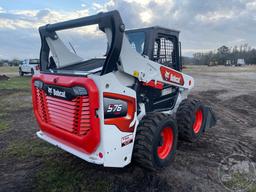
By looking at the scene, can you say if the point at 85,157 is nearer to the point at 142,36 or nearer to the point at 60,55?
the point at 60,55

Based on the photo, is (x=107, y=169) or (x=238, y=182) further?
(x=107, y=169)

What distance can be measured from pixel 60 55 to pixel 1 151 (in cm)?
240

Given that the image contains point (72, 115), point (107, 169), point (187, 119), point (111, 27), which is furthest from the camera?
point (187, 119)

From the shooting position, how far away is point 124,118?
11.2ft

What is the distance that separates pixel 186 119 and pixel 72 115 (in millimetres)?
2383

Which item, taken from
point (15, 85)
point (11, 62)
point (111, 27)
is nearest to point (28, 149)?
point (111, 27)

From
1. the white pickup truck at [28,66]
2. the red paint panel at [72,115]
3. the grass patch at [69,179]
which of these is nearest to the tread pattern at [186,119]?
the grass patch at [69,179]

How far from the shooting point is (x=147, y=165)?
3684 mm

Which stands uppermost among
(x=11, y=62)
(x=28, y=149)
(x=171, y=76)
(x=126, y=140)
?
(x=11, y=62)

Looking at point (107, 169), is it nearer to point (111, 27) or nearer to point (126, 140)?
point (126, 140)

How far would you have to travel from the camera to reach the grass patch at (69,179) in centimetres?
355

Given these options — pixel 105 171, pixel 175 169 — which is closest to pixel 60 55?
pixel 105 171

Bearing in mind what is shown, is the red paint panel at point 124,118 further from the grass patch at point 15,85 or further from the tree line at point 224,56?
the tree line at point 224,56

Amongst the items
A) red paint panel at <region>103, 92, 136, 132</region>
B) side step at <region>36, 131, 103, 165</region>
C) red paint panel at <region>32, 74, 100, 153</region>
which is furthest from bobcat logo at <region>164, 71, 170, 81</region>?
side step at <region>36, 131, 103, 165</region>
